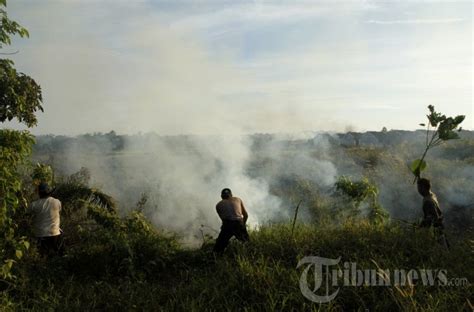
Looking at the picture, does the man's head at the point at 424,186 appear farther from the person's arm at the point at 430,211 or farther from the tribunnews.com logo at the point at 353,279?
the tribunnews.com logo at the point at 353,279

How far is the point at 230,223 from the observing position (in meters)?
7.03

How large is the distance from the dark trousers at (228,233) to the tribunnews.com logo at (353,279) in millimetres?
1633

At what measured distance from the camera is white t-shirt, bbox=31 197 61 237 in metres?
6.74

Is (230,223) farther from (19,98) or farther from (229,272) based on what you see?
(19,98)

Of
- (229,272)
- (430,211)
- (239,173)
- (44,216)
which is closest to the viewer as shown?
(229,272)

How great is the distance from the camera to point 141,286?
5.86m

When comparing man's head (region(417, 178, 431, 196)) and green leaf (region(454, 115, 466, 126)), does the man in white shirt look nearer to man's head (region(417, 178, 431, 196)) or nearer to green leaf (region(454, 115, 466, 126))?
man's head (region(417, 178, 431, 196))

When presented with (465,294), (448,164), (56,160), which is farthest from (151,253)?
(448,164)

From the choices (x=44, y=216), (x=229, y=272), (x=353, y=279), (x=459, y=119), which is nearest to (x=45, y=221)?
(x=44, y=216)

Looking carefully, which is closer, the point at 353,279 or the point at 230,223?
the point at 353,279

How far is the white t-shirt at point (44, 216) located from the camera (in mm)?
6743

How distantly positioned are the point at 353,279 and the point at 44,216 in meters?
4.94

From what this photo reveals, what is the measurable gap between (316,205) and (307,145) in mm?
11000

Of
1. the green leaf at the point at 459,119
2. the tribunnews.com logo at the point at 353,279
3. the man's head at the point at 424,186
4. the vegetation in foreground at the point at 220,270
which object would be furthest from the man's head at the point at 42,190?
the green leaf at the point at 459,119
